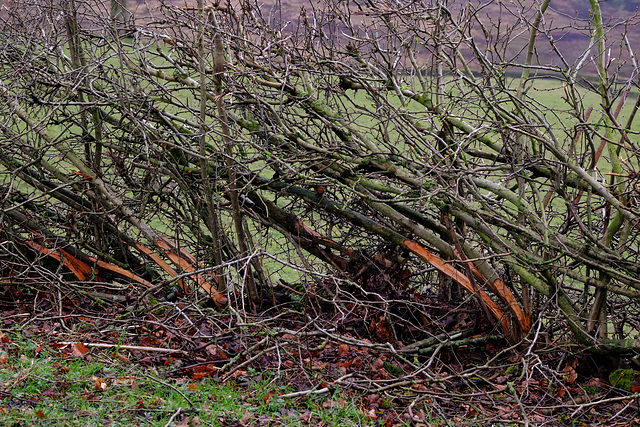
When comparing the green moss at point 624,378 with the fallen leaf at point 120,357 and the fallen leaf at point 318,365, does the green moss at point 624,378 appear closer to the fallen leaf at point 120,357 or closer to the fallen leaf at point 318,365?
the fallen leaf at point 318,365

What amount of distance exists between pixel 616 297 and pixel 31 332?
15.1ft

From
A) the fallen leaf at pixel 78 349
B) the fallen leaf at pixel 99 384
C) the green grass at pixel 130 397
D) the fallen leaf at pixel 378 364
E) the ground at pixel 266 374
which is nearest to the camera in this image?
the green grass at pixel 130 397

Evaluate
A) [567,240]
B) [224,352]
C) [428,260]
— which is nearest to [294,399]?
[224,352]

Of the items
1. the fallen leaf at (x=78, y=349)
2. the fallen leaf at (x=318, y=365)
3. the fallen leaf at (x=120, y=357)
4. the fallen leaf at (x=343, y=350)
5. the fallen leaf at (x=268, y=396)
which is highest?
the fallen leaf at (x=78, y=349)

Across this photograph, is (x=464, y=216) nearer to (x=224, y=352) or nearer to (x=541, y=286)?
(x=541, y=286)

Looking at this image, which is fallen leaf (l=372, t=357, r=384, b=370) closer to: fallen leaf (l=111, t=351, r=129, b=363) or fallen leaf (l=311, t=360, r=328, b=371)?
fallen leaf (l=311, t=360, r=328, b=371)

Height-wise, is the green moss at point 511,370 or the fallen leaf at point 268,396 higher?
the fallen leaf at point 268,396

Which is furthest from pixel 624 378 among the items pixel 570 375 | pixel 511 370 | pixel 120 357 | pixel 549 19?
pixel 120 357

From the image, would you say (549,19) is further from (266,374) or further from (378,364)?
(266,374)

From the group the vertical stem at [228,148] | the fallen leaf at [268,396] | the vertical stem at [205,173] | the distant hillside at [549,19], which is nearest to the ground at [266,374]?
the fallen leaf at [268,396]

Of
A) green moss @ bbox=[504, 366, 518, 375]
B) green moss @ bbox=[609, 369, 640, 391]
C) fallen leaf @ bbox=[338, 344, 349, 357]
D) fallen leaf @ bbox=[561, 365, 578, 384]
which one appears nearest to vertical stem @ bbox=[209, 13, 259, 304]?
fallen leaf @ bbox=[338, 344, 349, 357]

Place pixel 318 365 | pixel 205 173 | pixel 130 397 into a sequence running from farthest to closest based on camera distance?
pixel 205 173 < pixel 318 365 < pixel 130 397

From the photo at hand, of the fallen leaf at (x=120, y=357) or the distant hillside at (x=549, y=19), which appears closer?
the fallen leaf at (x=120, y=357)

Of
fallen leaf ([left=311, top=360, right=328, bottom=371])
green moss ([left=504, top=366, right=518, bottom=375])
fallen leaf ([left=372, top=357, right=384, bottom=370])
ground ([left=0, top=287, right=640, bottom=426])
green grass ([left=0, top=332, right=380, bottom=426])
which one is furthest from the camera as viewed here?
green moss ([left=504, top=366, right=518, bottom=375])
